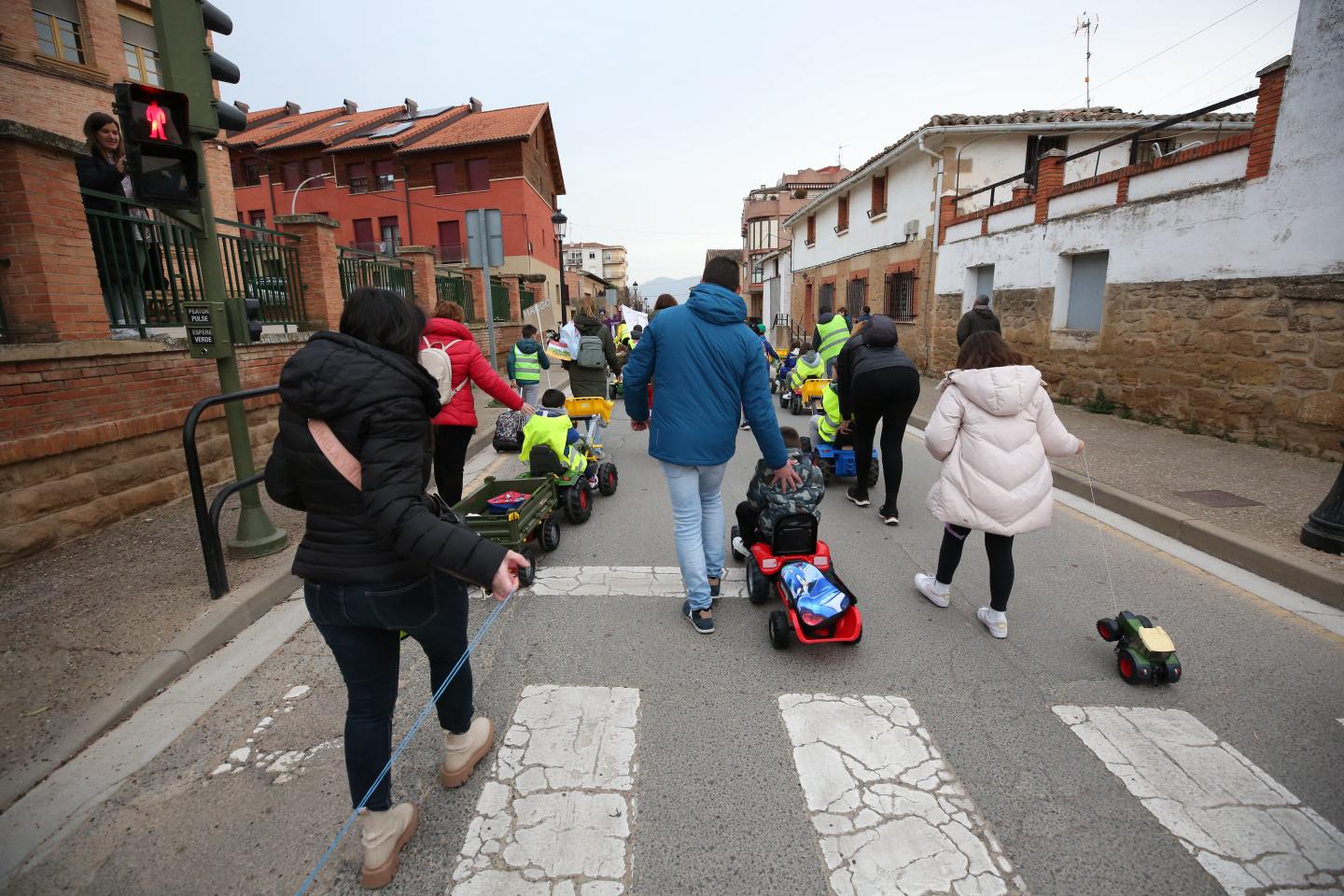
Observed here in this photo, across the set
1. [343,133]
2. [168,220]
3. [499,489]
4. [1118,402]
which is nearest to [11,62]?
[168,220]

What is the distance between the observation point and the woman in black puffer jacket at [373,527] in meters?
1.79

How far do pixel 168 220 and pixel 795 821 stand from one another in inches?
300

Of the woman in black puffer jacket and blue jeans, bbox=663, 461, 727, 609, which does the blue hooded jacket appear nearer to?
blue jeans, bbox=663, 461, 727, 609

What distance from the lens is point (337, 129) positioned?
37.6 meters

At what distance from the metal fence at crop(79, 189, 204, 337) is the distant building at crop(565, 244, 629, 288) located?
87365 mm

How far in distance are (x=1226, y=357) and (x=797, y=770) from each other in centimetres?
880

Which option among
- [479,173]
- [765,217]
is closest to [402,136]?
[479,173]

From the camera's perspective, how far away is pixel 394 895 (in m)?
2.02

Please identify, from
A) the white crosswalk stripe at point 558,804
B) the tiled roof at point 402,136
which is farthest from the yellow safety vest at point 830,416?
the tiled roof at point 402,136

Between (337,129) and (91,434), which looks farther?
(337,129)

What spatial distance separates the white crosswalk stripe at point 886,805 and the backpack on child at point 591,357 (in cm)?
611

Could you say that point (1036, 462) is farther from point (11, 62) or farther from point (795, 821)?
point (11, 62)

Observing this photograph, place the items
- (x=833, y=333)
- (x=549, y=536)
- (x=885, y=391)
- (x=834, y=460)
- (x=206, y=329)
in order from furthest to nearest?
1. (x=833, y=333)
2. (x=834, y=460)
3. (x=885, y=391)
4. (x=549, y=536)
5. (x=206, y=329)

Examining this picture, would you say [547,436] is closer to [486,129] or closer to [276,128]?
[486,129]
